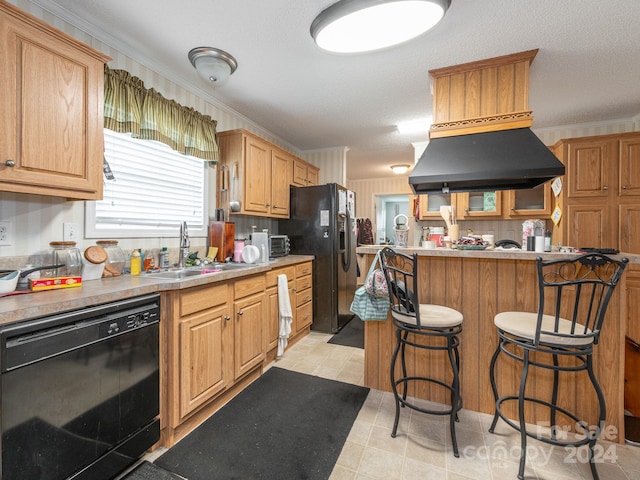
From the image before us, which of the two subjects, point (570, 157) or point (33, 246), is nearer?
point (33, 246)

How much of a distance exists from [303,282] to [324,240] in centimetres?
57

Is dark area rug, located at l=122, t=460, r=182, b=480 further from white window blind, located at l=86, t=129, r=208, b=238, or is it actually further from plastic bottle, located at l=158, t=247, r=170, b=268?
white window blind, located at l=86, t=129, r=208, b=238

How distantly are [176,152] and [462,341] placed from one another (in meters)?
2.74

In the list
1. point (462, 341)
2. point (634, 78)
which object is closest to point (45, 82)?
point (462, 341)

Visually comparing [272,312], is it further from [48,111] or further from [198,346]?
[48,111]

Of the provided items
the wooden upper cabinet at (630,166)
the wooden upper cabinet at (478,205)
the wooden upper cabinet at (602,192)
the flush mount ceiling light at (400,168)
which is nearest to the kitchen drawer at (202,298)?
the wooden upper cabinet at (478,205)

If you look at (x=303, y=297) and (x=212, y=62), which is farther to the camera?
(x=303, y=297)

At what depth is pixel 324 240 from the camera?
138 inches

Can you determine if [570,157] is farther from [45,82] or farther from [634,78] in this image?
[45,82]

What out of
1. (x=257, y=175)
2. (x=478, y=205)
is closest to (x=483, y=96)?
(x=478, y=205)

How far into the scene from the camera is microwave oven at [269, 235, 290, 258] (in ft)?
10.5

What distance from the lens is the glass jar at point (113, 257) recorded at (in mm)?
1854

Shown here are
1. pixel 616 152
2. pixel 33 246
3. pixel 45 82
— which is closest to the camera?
pixel 45 82

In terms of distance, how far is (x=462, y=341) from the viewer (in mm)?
1987
